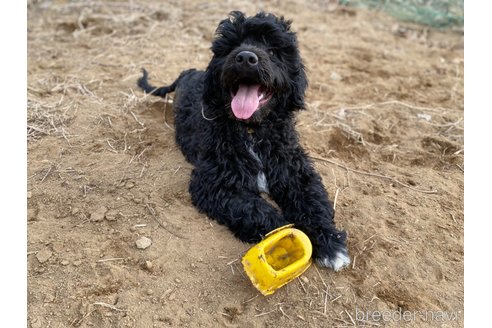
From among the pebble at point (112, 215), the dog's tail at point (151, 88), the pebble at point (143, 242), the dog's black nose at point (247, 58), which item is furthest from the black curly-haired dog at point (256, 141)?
the dog's tail at point (151, 88)

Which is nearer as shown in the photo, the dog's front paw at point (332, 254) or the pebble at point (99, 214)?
the dog's front paw at point (332, 254)

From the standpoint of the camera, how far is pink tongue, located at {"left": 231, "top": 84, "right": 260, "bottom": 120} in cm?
340

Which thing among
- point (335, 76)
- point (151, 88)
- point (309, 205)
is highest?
point (335, 76)

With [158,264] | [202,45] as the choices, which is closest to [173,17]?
[202,45]

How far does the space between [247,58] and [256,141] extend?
0.75m

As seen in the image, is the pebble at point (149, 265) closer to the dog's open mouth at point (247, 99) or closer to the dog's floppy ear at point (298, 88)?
the dog's open mouth at point (247, 99)

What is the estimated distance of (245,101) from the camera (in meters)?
3.44

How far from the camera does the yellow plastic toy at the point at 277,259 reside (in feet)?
8.89

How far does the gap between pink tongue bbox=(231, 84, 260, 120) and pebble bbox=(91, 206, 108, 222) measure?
1312 mm

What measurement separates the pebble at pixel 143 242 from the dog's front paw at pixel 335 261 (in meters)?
1.26

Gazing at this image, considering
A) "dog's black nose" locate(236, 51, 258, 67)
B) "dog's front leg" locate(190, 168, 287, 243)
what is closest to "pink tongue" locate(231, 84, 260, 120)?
"dog's black nose" locate(236, 51, 258, 67)

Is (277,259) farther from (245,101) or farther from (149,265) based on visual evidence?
(245,101)

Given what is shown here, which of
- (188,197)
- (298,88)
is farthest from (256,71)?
(188,197)

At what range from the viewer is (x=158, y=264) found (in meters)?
3.09
